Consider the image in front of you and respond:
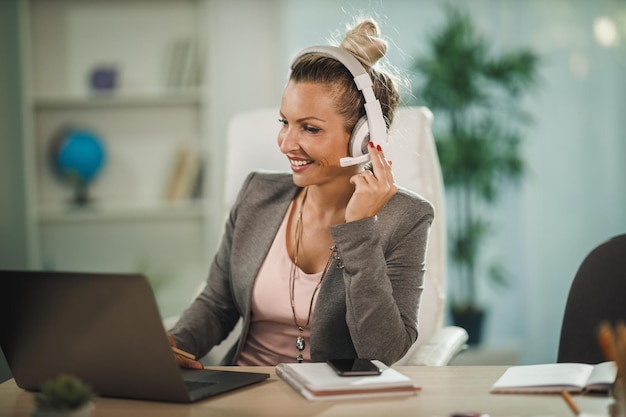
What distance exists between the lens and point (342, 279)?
62.9 inches

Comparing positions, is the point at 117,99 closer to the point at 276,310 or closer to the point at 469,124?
the point at 469,124

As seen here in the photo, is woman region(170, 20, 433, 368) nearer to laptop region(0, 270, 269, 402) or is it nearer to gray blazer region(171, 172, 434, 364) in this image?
gray blazer region(171, 172, 434, 364)

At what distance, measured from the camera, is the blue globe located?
357 centimetres

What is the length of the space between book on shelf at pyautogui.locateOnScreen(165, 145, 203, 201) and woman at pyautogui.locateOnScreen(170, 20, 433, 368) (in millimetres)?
1859

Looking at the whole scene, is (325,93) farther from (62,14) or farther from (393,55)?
(62,14)

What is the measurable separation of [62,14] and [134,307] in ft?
10.0

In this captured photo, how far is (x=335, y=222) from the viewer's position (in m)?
1.73

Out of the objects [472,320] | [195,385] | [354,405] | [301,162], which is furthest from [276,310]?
[472,320]

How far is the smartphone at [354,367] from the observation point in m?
1.13

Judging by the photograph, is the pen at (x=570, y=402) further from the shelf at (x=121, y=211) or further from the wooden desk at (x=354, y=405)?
the shelf at (x=121, y=211)

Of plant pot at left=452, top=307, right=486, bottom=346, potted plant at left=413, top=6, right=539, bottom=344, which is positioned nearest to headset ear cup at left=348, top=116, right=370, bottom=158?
potted plant at left=413, top=6, right=539, bottom=344

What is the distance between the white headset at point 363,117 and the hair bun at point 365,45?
0.20 ft

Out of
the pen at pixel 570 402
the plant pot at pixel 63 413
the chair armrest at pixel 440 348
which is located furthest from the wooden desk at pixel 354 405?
the chair armrest at pixel 440 348

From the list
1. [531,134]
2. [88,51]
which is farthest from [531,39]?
[88,51]
